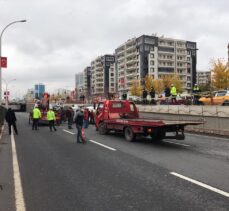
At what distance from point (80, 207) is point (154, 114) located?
21.9 metres

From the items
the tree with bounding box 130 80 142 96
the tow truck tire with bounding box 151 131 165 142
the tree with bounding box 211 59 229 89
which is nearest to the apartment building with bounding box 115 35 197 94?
the tree with bounding box 130 80 142 96

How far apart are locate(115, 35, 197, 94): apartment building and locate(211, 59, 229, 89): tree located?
56263mm

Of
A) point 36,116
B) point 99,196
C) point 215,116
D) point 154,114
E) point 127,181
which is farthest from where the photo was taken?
point 154,114

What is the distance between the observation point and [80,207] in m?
5.51

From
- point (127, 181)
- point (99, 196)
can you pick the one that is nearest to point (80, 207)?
point (99, 196)

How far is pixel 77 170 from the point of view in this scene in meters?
8.60

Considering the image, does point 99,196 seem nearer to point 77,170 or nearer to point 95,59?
point 77,170

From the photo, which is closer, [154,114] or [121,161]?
[121,161]

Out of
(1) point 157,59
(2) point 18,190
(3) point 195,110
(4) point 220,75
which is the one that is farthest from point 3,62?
(1) point 157,59

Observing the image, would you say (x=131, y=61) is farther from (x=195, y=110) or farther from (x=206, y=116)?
(x=206, y=116)

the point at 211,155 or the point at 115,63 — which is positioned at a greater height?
the point at 115,63

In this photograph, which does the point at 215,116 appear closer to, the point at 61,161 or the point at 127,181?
the point at 61,161

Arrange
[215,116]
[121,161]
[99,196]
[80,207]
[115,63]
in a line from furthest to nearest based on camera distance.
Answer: [115,63] < [215,116] < [121,161] < [99,196] < [80,207]

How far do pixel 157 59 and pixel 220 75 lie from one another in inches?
2579
